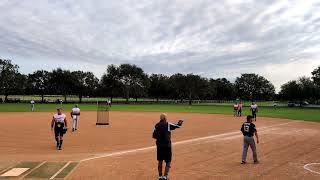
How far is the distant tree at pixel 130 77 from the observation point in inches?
4988

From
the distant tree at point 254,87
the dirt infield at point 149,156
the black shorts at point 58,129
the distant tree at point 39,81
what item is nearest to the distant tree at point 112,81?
the distant tree at point 39,81

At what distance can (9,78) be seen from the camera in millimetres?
112688

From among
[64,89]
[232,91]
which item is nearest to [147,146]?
[64,89]

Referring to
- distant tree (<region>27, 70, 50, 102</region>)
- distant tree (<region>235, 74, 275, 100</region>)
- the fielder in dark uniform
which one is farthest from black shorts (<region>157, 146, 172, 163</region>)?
distant tree (<region>235, 74, 275, 100</region>)

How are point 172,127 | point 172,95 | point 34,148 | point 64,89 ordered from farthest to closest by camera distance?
1. point 172,95
2. point 64,89
3. point 34,148
4. point 172,127

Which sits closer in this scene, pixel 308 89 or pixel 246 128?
pixel 246 128

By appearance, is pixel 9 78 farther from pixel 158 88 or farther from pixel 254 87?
pixel 254 87

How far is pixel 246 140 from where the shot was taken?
14.5 meters

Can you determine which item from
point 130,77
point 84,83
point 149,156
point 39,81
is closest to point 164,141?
point 149,156

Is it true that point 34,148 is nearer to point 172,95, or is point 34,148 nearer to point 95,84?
point 95,84

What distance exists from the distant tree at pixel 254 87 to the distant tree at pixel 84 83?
7475cm

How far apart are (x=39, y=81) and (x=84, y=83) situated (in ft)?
70.1

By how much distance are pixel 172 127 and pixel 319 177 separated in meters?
4.85

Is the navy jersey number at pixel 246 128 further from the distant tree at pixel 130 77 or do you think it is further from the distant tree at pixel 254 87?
the distant tree at pixel 254 87
